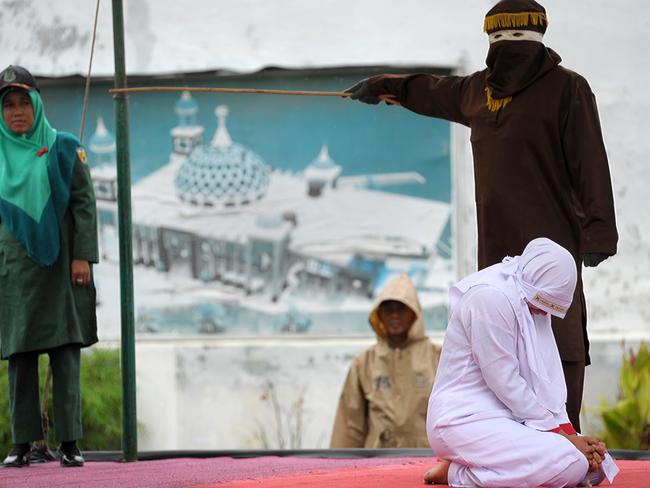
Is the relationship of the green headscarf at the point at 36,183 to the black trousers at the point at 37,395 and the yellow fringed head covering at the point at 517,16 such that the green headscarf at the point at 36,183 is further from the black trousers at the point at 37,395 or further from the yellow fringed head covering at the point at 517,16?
the yellow fringed head covering at the point at 517,16

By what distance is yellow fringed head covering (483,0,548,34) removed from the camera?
5.45 meters

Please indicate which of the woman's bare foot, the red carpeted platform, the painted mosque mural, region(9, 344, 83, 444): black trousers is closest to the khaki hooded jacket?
the painted mosque mural

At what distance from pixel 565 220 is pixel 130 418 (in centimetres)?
209

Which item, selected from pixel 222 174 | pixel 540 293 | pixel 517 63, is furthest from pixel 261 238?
pixel 540 293

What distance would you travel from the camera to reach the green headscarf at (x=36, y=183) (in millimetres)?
6113

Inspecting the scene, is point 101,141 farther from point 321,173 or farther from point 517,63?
point 517,63

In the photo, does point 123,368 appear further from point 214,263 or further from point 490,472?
point 214,263

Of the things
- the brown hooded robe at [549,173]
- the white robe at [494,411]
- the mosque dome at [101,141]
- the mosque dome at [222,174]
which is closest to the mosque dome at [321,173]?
the mosque dome at [222,174]

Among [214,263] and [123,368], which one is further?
[214,263]

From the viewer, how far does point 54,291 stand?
616 cm

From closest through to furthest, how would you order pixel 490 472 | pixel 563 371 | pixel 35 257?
pixel 490 472 → pixel 563 371 → pixel 35 257

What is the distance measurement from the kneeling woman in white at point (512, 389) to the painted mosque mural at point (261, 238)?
428cm

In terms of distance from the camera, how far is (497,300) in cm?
503

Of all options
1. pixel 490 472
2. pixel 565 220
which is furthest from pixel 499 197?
pixel 490 472
